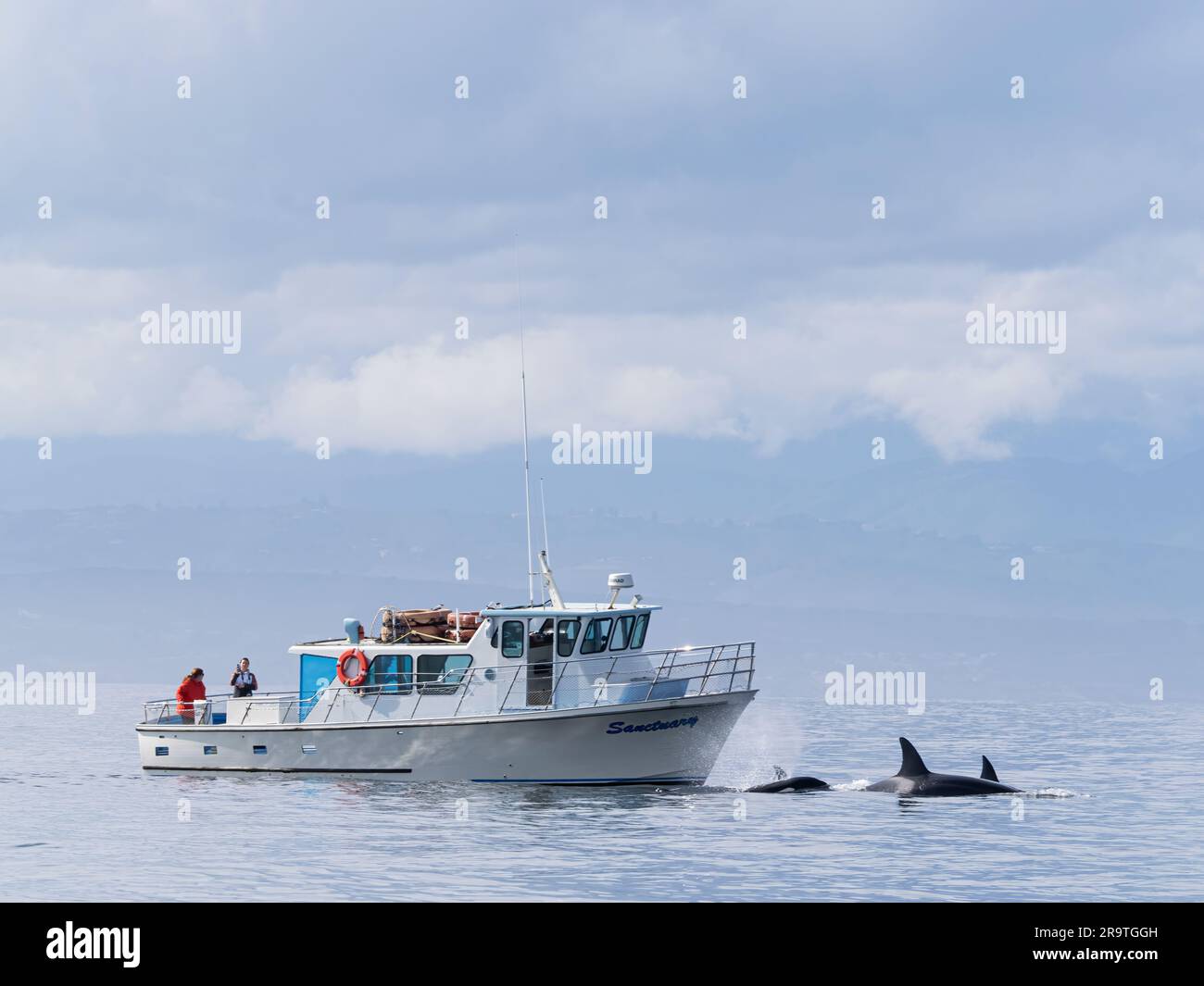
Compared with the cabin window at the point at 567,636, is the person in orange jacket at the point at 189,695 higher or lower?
lower

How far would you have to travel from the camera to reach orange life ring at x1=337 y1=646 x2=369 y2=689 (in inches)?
1686

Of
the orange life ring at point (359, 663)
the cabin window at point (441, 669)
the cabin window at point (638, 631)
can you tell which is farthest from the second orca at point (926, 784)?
the orange life ring at point (359, 663)

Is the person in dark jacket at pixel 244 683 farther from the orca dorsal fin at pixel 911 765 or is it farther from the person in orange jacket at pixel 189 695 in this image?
the orca dorsal fin at pixel 911 765

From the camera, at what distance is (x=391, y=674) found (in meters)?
42.9

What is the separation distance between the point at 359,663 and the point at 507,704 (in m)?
4.30

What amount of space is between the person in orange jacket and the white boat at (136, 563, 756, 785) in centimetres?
133

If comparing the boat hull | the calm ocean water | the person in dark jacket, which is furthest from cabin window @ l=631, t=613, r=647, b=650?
the person in dark jacket

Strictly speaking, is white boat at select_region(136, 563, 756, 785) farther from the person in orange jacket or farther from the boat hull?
the person in orange jacket

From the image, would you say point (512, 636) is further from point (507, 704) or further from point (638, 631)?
point (638, 631)

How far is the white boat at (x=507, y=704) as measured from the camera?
40.8m

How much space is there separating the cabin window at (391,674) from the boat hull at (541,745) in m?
0.96

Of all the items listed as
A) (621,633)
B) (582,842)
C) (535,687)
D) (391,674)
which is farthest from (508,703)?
(582,842)
